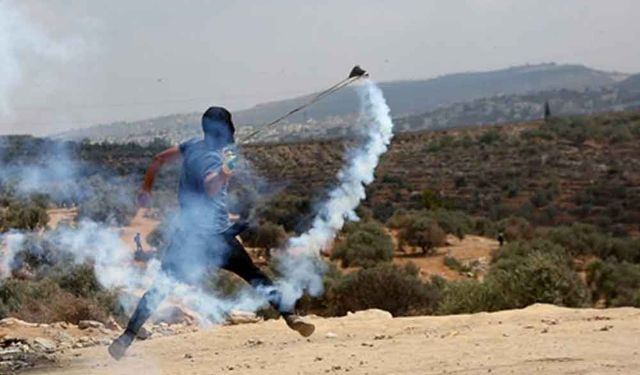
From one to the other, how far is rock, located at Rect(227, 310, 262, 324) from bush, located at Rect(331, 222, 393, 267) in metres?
15.9

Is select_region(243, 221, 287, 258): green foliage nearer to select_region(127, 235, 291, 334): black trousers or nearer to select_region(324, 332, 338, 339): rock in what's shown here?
select_region(324, 332, 338, 339): rock

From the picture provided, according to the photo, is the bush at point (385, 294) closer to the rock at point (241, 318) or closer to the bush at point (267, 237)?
the rock at point (241, 318)

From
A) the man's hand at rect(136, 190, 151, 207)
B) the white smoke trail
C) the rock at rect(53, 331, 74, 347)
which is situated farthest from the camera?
the white smoke trail

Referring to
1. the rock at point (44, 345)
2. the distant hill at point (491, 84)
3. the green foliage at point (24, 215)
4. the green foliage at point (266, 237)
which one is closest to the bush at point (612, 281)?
the green foliage at point (266, 237)

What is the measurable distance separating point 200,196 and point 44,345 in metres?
4.44

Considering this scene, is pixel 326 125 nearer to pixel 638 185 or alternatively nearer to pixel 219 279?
pixel 638 185

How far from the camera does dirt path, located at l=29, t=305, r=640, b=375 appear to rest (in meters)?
8.27

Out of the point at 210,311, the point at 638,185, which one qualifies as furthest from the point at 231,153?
the point at 638,185

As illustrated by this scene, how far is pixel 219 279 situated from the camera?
1953cm

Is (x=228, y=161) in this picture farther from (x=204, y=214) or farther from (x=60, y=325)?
(x=60, y=325)

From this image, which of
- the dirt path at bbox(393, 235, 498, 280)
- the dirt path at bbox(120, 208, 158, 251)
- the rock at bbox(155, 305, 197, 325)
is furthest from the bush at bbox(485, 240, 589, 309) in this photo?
the dirt path at bbox(393, 235, 498, 280)

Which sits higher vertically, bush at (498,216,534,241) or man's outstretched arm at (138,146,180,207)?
man's outstretched arm at (138,146,180,207)

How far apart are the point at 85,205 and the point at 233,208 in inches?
269

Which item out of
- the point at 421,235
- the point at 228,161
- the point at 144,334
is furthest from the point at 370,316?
the point at 421,235
